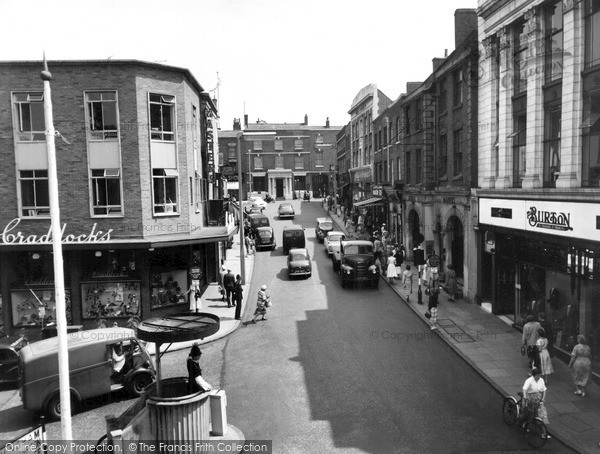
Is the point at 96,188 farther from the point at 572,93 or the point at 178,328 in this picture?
the point at 572,93

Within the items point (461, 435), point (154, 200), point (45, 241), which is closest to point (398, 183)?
point (154, 200)

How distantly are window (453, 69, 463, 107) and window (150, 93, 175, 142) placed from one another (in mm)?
14171

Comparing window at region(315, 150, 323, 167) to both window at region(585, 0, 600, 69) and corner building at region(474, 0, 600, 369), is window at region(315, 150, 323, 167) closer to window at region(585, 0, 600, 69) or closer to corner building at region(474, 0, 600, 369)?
corner building at region(474, 0, 600, 369)

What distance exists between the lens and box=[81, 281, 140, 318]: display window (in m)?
21.5

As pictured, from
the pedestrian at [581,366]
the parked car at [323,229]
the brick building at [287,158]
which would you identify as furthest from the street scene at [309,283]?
the brick building at [287,158]

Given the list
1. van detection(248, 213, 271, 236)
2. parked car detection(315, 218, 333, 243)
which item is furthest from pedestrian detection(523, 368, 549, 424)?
van detection(248, 213, 271, 236)

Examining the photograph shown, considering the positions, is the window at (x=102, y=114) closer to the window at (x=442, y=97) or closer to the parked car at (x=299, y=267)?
the parked car at (x=299, y=267)

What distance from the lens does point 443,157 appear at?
28.0 metres

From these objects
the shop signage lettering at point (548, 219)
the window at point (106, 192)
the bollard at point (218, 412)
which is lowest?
the bollard at point (218, 412)

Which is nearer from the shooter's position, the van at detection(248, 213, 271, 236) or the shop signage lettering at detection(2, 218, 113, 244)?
the shop signage lettering at detection(2, 218, 113, 244)

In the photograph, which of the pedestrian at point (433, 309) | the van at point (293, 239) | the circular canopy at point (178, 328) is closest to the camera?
the circular canopy at point (178, 328)

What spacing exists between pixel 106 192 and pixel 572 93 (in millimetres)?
17446

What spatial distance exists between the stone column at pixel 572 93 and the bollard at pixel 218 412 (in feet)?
39.3

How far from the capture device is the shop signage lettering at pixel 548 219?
1509cm
